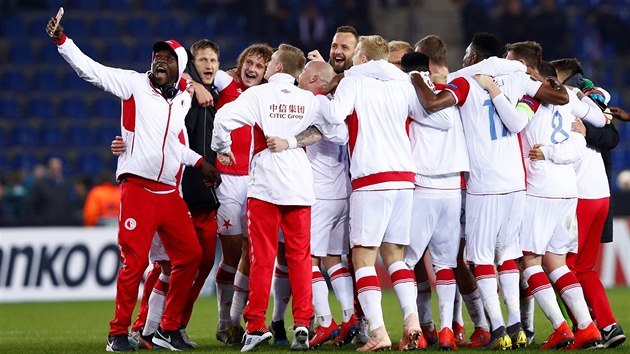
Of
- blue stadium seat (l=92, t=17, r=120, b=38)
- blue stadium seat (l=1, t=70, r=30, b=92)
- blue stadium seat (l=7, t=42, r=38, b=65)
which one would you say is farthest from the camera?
blue stadium seat (l=92, t=17, r=120, b=38)

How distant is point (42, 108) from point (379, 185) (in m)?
14.5

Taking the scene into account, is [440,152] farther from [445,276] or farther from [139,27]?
[139,27]

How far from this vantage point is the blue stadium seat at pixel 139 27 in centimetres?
2319

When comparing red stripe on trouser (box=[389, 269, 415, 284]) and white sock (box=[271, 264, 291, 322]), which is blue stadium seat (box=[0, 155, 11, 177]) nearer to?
white sock (box=[271, 264, 291, 322])

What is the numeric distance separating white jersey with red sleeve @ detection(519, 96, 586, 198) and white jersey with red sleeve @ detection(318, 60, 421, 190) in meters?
1.02

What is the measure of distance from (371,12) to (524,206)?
14283 mm

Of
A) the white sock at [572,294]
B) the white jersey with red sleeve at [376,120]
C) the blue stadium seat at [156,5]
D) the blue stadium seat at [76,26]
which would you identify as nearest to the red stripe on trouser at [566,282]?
the white sock at [572,294]

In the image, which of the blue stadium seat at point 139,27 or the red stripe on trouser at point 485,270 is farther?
the blue stadium seat at point 139,27

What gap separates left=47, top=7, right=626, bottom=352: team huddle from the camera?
893 cm

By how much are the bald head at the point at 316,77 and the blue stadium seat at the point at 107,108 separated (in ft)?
42.8

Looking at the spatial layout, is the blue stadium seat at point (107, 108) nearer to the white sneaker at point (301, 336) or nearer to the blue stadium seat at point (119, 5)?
the blue stadium seat at point (119, 5)

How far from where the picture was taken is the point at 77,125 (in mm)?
21875

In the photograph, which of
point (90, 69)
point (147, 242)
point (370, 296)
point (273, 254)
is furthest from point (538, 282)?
point (90, 69)

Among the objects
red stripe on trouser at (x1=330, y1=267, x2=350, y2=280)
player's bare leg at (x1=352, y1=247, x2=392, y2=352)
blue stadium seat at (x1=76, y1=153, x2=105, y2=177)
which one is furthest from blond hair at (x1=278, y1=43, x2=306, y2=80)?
blue stadium seat at (x1=76, y1=153, x2=105, y2=177)
